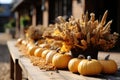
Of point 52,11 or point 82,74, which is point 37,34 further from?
point 52,11

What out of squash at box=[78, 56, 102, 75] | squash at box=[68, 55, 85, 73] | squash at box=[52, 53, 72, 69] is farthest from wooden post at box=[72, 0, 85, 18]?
squash at box=[78, 56, 102, 75]

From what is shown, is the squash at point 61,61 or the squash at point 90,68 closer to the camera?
the squash at point 90,68

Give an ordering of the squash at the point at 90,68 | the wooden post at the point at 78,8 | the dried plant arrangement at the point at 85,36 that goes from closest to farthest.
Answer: the squash at the point at 90,68, the dried plant arrangement at the point at 85,36, the wooden post at the point at 78,8

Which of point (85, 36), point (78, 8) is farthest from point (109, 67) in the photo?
point (78, 8)

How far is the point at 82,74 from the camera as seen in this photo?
Result: 3.43 metres

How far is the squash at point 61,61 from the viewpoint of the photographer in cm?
379

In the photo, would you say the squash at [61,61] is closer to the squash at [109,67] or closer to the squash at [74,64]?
the squash at [74,64]

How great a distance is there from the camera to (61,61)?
378 centimetres

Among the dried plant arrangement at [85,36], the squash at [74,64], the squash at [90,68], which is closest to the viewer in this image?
the squash at [90,68]

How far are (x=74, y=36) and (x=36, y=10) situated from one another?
16.0 meters

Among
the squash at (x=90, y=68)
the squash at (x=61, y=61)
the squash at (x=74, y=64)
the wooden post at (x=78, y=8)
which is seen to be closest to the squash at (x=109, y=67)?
the squash at (x=90, y=68)

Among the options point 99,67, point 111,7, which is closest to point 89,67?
point 99,67

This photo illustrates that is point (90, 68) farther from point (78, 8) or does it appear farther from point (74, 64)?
point (78, 8)

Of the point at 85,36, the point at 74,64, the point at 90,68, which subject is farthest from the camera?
the point at 85,36
